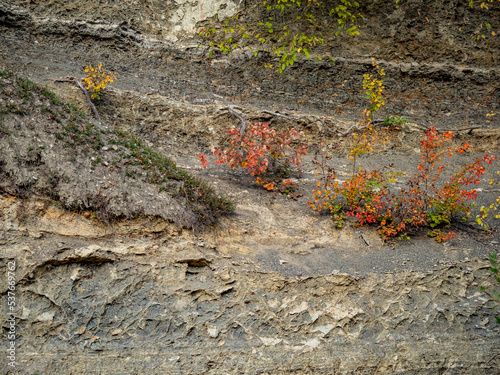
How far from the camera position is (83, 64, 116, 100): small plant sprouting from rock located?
742cm

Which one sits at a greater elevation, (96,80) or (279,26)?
(279,26)

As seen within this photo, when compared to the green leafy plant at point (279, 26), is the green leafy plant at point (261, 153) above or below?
below

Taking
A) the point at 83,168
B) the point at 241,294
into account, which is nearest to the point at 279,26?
the point at 83,168

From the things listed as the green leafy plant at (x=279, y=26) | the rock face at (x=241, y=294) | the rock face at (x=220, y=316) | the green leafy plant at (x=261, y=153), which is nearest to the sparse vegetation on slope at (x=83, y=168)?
the rock face at (x=241, y=294)

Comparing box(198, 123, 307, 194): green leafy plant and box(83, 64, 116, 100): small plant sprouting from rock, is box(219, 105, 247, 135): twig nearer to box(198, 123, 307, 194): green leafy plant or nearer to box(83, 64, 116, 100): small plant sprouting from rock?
box(198, 123, 307, 194): green leafy plant

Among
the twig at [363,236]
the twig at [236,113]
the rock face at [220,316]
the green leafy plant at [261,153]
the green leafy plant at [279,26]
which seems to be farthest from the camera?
the green leafy plant at [279,26]

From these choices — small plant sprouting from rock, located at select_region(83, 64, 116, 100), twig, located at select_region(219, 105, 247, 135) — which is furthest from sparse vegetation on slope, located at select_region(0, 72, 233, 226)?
twig, located at select_region(219, 105, 247, 135)

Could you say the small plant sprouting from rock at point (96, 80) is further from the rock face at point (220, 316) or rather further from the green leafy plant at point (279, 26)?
the rock face at point (220, 316)

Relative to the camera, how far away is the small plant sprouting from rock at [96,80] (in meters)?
7.42

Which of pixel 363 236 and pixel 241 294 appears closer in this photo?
pixel 241 294

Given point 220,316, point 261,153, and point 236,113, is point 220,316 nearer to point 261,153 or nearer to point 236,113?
point 261,153

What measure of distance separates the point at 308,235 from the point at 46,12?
25.3 feet

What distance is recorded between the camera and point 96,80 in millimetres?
7734

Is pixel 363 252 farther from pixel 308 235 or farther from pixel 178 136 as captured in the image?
pixel 178 136
